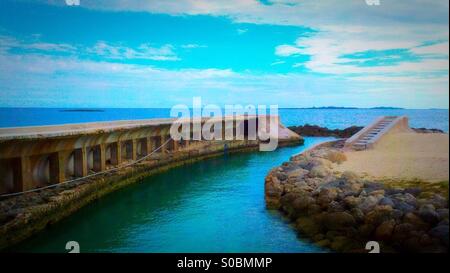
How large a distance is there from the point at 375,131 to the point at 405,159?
18.9 feet

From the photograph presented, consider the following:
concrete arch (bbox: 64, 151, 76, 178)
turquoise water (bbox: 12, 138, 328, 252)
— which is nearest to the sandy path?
turquoise water (bbox: 12, 138, 328, 252)

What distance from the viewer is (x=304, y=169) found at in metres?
14.7

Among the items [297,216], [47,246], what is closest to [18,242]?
[47,246]

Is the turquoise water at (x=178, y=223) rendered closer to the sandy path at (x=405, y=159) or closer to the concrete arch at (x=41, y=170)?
the concrete arch at (x=41, y=170)

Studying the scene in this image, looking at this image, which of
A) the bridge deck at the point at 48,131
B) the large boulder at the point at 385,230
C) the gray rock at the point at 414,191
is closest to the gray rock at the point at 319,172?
the gray rock at the point at 414,191

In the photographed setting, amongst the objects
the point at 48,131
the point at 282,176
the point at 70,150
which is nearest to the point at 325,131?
the point at 282,176

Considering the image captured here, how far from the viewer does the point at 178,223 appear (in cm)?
1202

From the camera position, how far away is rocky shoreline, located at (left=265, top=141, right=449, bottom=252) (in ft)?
27.4

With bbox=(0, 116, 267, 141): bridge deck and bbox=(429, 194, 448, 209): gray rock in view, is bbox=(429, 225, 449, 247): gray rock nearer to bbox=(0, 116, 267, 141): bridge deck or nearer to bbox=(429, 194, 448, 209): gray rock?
bbox=(429, 194, 448, 209): gray rock

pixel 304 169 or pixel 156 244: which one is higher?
pixel 304 169

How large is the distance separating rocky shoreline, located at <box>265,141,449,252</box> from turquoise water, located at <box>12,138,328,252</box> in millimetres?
561

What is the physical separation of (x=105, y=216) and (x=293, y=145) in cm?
2604
